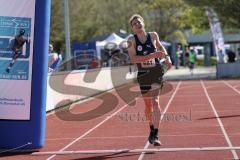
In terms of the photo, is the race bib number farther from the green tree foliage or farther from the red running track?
the green tree foliage

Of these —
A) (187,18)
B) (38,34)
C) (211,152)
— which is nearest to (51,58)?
(38,34)

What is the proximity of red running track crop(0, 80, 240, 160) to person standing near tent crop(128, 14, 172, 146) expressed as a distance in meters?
0.48

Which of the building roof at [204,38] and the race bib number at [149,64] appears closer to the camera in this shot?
the race bib number at [149,64]

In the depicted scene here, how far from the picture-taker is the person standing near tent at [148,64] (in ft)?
31.6

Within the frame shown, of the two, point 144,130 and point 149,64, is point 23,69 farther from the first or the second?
point 144,130

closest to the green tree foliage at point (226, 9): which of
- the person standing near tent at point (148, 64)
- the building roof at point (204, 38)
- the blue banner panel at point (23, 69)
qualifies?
the person standing near tent at point (148, 64)

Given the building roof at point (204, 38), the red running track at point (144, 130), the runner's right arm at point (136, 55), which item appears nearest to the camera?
the red running track at point (144, 130)

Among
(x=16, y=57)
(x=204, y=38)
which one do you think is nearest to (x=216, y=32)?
(x=16, y=57)

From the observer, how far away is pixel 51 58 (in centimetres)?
1603

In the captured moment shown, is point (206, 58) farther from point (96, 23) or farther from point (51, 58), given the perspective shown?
point (51, 58)

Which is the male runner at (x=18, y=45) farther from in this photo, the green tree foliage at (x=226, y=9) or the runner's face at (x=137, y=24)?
the green tree foliage at (x=226, y=9)

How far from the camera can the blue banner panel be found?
31.2 feet

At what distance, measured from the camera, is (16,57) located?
31.4 ft

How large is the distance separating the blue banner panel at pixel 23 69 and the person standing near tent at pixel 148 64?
4.60 ft
